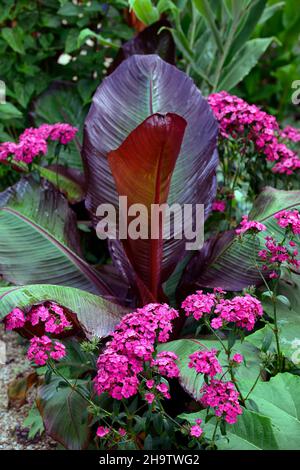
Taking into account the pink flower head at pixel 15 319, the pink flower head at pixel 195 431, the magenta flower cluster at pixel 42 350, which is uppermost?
the pink flower head at pixel 15 319

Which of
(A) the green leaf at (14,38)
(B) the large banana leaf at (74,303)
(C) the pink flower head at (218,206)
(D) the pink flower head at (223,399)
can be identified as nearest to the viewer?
(D) the pink flower head at (223,399)

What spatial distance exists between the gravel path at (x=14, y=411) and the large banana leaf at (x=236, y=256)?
724mm

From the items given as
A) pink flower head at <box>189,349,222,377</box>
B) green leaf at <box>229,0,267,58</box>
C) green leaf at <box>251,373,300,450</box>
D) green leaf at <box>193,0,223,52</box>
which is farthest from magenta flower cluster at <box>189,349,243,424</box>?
green leaf at <box>229,0,267,58</box>

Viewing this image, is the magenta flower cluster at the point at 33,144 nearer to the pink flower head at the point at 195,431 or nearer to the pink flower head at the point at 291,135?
the pink flower head at the point at 291,135

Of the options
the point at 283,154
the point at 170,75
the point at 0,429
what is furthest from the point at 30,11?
the point at 0,429

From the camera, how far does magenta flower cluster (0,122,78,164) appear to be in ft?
7.77

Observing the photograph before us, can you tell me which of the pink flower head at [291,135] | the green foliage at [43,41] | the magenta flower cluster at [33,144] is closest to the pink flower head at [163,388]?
the magenta flower cluster at [33,144]

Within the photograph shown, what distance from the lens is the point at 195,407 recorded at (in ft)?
6.69

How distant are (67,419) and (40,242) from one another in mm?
606

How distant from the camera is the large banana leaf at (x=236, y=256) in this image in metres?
2.19

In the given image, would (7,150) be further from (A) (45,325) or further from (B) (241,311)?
(B) (241,311)

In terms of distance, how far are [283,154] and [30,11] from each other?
1603 mm

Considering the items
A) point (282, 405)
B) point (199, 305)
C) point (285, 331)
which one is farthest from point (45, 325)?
point (285, 331)

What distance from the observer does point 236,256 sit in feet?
7.36
